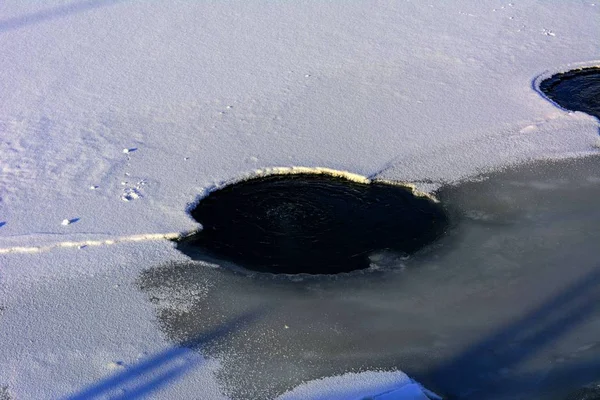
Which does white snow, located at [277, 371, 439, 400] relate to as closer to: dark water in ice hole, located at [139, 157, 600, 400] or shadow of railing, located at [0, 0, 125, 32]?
dark water in ice hole, located at [139, 157, 600, 400]

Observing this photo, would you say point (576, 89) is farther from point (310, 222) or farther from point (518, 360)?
point (518, 360)

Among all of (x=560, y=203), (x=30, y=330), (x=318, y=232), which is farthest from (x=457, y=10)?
(x=30, y=330)

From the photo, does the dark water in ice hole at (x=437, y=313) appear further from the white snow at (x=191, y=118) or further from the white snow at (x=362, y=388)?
the white snow at (x=191, y=118)

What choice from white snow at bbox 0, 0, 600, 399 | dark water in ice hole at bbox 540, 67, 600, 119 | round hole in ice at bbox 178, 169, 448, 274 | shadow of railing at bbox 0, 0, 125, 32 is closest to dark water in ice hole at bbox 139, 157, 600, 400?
round hole in ice at bbox 178, 169, 448, 274

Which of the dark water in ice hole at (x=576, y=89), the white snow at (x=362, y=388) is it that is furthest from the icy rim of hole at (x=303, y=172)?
the dark water in ice hole at (x=576, y=89)

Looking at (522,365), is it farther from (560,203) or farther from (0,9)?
(0,9)

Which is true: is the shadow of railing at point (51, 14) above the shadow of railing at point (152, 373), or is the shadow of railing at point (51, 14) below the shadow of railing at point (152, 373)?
above
